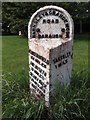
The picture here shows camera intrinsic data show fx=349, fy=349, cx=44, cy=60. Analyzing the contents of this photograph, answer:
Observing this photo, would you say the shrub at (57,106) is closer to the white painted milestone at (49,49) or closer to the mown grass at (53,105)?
the mown grass at (53,105)

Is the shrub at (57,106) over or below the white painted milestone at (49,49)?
below

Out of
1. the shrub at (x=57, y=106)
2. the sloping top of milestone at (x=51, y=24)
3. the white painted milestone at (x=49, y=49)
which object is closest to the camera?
the shrub at (x=57, y=106)

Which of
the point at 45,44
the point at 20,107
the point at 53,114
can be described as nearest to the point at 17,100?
the point at 20,107

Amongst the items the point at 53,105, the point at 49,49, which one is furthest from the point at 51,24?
the point at 53,105

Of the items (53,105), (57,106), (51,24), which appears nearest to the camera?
(57,106)

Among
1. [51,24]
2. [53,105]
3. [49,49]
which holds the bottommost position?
[53,105]

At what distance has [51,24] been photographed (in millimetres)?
5445

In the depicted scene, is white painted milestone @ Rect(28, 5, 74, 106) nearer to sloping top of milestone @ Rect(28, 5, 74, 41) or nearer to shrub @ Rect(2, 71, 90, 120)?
sloping top of milestone @ Rect(28, 5, 74, 41)

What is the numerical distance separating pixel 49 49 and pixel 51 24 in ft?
1.78

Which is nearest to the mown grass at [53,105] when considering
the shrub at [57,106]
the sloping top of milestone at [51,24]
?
the shrub at [57,106]

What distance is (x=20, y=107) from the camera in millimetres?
5055

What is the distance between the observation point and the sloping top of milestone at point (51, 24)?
17.5 feet

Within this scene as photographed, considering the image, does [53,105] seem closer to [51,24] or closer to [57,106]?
[57,106]

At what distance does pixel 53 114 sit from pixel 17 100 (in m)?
0.63
